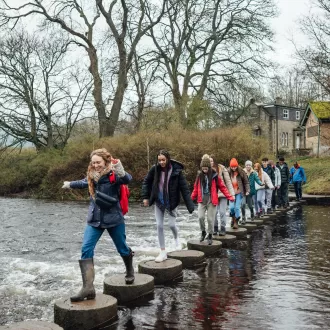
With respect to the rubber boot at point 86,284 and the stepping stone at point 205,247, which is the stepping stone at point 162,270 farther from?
the stepping stone at point 205,247

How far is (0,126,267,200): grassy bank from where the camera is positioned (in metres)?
25.6

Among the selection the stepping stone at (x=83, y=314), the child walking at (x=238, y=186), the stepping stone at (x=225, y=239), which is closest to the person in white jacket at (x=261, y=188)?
the child walking at (x=238, y=186)

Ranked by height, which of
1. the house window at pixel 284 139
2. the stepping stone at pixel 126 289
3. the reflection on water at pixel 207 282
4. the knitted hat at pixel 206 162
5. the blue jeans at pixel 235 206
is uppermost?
the house window at pixel 284 139

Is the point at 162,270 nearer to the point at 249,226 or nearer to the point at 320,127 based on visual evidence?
the point at 249,226

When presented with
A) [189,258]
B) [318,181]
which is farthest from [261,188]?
[318,181]

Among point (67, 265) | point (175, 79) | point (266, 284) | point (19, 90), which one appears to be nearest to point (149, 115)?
point (175, 79)

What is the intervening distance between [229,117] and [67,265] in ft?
88.8

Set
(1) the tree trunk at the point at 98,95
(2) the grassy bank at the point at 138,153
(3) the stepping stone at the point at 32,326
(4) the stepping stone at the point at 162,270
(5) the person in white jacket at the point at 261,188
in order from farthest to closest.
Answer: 1. (1) the tree trunk at the point at 98,95
2. (2) the grassy bank at the point at 138,153
3. (5) the person in white jacket at the point at 261,188
4. (4) the stepping stone at the point at 162,270
5. (3) the stepping stone at the point at 32,326

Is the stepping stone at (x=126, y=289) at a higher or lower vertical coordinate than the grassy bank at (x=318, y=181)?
lower

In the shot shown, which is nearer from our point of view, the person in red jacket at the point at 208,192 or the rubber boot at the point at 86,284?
the rubber boot at the point at 86,284

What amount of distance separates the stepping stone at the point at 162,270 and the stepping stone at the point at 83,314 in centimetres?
168

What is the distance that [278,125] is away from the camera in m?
62.3

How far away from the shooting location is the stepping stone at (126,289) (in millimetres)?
5875

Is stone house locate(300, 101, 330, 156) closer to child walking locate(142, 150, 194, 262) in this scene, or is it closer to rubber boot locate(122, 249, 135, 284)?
child walking locate(142, 150, 194, 262)
